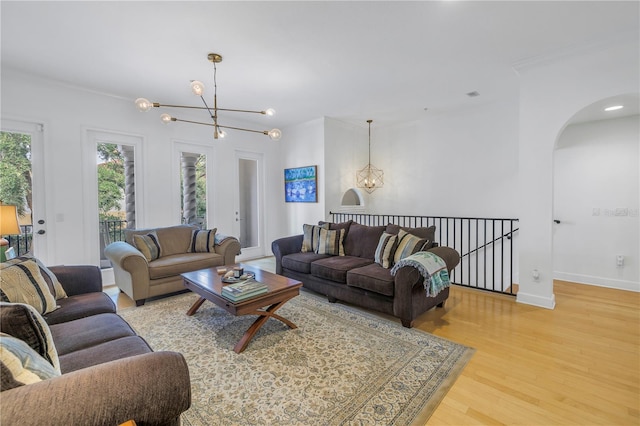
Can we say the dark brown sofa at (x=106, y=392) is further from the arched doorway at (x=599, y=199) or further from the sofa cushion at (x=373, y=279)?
the arched doorway at (x=599, y=199)

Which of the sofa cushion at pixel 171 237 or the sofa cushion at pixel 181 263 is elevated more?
the sofa cushion at pixel 171 237

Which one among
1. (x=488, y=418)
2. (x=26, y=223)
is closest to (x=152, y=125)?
(x=26, y=223)

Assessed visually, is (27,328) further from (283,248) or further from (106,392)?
(283,248)

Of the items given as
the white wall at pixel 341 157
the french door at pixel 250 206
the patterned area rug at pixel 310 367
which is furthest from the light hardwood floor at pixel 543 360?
the white wall at pixel 341 157

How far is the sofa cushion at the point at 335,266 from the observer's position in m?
3.36

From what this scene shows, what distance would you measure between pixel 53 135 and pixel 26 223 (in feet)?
3.83

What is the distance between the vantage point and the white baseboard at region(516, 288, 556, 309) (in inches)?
129

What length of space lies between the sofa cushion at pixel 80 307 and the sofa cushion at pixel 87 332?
99mm

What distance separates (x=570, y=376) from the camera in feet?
6.78

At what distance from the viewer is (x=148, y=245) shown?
12.7ft

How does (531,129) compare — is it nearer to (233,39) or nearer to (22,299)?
(233,39)

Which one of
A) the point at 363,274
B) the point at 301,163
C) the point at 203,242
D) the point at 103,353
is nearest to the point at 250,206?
the point at 301,163

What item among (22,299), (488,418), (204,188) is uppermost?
(204,188)

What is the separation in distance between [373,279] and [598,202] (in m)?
3.64
